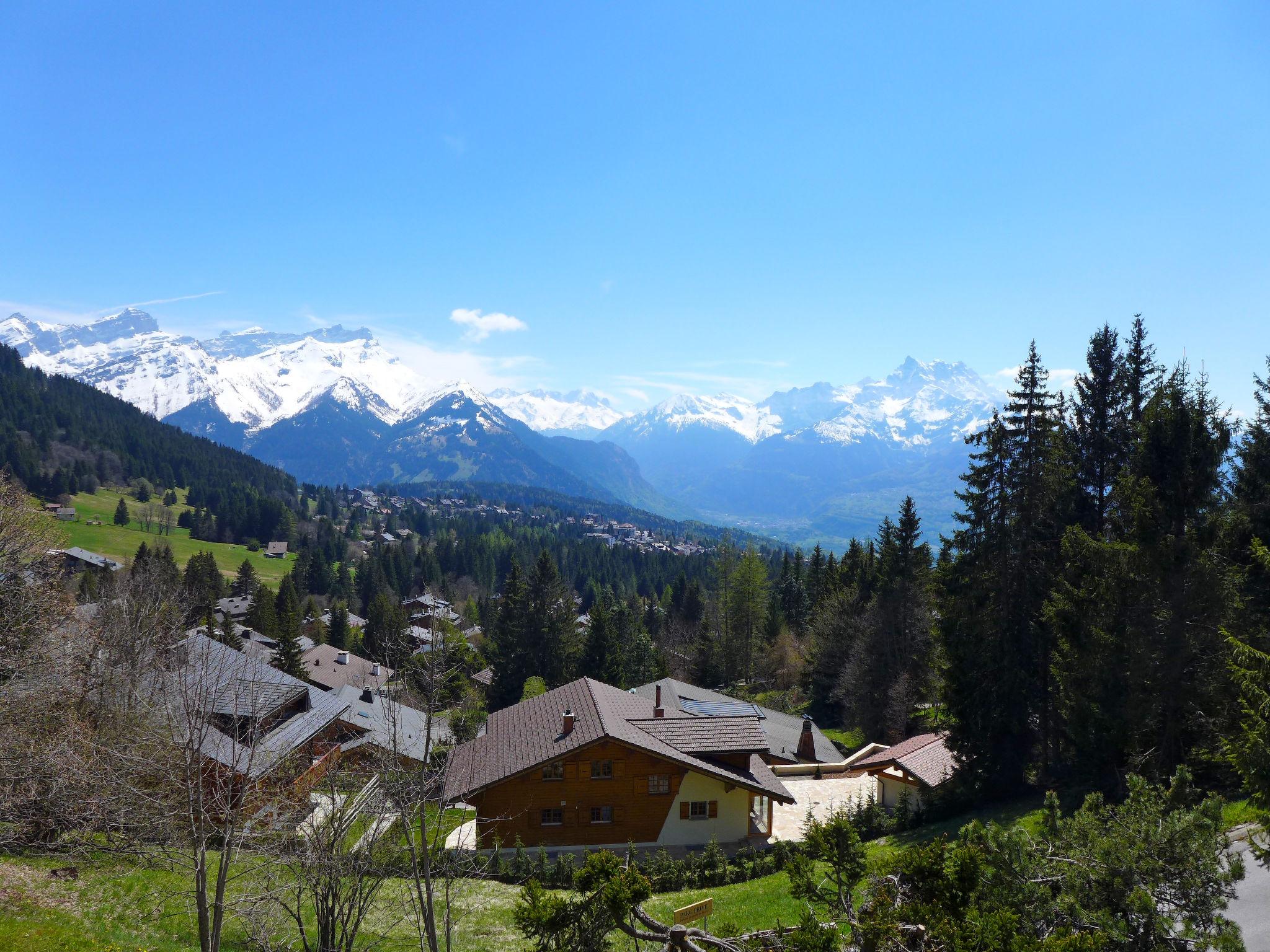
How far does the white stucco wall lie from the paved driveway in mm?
1594

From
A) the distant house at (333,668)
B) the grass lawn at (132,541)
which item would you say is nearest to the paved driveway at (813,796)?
the distant house at (333,668)

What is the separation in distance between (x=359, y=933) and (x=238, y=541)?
520 feet

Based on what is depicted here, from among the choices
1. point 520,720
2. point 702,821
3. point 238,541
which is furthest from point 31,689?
point 238,541

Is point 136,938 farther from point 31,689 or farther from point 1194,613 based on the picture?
point 1194,613

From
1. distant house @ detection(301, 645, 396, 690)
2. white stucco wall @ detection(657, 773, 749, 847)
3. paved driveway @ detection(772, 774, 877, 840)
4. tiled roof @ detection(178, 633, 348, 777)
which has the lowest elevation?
distant house @ detection(301, 645, 396, 690)

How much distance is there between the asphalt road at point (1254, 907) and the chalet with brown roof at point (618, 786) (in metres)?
17.6

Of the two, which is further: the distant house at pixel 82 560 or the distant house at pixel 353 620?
the distant house at pixel 353 620

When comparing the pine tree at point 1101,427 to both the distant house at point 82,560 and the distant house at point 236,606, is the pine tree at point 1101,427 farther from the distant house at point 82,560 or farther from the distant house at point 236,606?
the distant house at point 82,560

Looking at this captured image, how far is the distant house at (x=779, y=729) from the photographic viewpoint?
40.0 meters

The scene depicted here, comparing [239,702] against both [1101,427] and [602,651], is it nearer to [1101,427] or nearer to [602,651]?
Result: [1101,427]

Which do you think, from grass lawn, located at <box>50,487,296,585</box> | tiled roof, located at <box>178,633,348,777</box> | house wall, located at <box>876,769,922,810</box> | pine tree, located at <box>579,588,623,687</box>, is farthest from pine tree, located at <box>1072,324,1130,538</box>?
grass lawn, located at <box>50,487,296,585</box>

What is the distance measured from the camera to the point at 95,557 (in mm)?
97500

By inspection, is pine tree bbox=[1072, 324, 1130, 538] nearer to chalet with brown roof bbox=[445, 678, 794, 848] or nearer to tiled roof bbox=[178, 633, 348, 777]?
chalet with brown roof bbox=[445, 678, 794, 848]

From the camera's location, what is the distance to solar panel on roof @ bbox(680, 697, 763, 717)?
4006cm
